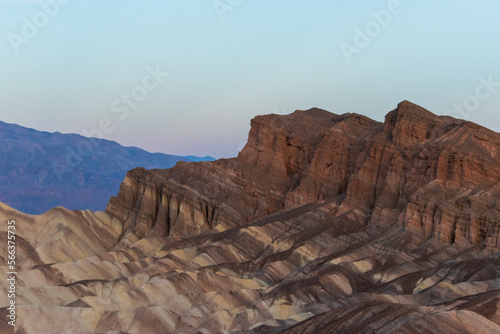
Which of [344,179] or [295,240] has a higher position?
[344,179]

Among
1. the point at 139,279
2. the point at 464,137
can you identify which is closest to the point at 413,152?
the point at 464,137

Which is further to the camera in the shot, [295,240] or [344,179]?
[344,179]

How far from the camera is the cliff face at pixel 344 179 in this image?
95.6 metres

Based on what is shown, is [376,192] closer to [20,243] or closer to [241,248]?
[241,248]

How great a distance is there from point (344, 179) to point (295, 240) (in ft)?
58.9

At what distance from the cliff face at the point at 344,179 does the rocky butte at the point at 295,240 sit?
0.19m

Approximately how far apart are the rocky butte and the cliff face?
19cm

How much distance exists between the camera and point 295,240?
325ft

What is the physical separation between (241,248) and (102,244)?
21.3m

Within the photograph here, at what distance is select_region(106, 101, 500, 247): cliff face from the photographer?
9562 centimetres

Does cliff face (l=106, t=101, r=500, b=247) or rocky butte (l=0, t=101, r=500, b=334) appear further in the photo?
cliff face (l=106, t=101, r=500, b=247)

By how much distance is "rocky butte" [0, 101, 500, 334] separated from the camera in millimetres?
70500

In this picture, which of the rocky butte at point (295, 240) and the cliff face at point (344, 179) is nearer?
the rocky butte at point (295, 240)

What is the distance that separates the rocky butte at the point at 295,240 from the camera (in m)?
70.5
